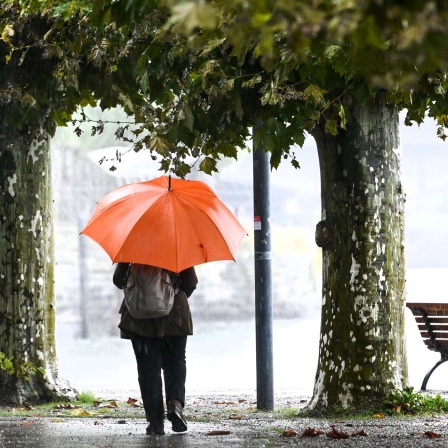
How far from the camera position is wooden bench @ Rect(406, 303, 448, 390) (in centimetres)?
1449

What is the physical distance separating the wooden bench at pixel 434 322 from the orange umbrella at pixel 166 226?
215 inches

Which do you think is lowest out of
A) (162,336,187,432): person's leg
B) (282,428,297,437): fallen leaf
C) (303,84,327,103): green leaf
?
(282,428,297,437): fallen leaf

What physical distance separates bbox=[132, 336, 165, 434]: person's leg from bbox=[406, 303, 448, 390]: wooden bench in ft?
18.3

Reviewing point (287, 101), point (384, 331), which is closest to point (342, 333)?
point (384, 331)

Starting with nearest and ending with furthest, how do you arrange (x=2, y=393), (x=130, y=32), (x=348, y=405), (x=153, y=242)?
(x=153, y=242) < (x=130, y=32) < (x=348, y=405) < (x=2, y=393)

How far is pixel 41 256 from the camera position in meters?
13.3

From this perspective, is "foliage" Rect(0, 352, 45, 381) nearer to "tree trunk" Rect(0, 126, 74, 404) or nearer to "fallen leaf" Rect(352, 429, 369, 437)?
"tree trunk" Rect(0, 126, 74, 404)

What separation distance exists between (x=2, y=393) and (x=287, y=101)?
5.01 metres

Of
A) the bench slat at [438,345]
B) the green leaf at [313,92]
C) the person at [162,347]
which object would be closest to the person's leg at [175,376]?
the person at [162,347]

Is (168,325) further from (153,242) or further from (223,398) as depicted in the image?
(223,398)

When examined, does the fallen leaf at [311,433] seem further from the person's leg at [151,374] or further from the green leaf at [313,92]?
the green leaf at [313,92]

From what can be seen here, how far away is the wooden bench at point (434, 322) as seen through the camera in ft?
47.5

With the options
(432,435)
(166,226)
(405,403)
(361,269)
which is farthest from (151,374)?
(405,403)

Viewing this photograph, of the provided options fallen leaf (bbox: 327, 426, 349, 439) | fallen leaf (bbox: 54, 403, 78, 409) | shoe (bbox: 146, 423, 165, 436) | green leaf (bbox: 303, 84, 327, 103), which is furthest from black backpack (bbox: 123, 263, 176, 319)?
fallen leaf (bbox: 54, 403, 78, 409)
